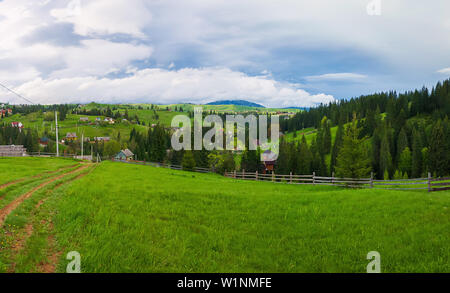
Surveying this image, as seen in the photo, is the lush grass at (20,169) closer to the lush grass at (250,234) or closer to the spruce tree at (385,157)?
the lush grass at (250,234)

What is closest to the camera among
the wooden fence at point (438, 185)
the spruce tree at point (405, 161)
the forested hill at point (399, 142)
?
the wooden fence at point (438, 185)

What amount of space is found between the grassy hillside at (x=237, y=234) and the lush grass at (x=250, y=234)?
3cm

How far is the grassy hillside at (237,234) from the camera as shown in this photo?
7.17 meters

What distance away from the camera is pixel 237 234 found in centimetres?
943

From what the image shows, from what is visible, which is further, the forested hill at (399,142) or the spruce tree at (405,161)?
the spruce tree at (405,161)

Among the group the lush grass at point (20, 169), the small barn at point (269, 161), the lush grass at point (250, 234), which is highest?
the lush grass at point (20, 169)

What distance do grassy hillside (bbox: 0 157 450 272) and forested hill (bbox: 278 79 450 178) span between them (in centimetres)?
2835

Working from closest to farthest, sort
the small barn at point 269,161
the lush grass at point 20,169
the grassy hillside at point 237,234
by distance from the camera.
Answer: the grassy hillside at point 237,234 < the lush grass at point 20,169 < the small barn at point 269,161

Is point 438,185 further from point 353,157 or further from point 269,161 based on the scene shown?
point 269,161

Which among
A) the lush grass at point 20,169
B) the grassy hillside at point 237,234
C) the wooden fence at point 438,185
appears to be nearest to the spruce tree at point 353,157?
the wooden fence at point 438,185

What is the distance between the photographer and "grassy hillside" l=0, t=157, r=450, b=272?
717cm

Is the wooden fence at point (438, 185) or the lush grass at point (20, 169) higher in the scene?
the lush grass at point (20, 169)
